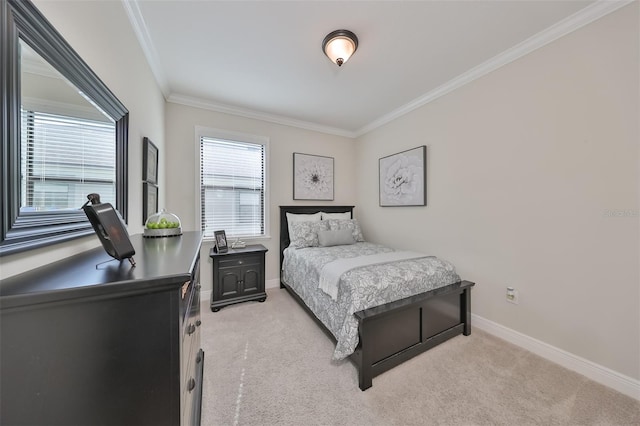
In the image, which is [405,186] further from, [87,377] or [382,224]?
[87,377]

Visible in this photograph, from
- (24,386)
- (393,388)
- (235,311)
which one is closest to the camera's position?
(24,386)

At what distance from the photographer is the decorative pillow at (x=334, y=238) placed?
317 centimetres

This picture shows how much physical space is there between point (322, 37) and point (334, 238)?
89.6 inches

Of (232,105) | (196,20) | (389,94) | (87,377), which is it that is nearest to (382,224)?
(389,94)

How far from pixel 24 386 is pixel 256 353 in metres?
1.67

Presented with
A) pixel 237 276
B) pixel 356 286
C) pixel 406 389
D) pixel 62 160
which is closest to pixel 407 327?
pixel 406 389

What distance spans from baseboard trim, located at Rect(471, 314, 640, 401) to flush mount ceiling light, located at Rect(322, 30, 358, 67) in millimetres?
2952

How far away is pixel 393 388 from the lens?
5.35 ft

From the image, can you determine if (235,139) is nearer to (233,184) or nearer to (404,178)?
(233,184)

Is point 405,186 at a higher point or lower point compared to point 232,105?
lower

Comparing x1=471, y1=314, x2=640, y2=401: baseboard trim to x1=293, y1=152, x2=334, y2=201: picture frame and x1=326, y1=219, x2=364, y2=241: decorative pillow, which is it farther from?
x1=293, y1=152, x2=334, y2=201: picture frame

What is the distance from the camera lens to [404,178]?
324cm

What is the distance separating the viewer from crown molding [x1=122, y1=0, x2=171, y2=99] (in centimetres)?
163

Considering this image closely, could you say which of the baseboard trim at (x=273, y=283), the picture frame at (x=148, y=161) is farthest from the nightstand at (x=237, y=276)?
the picture frame at (x=148, y=161)
